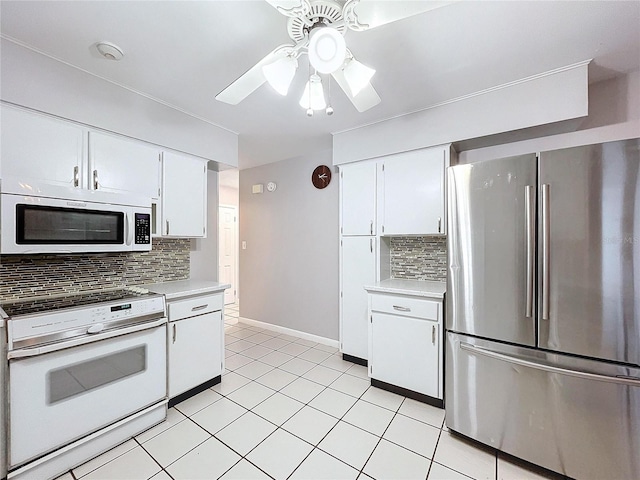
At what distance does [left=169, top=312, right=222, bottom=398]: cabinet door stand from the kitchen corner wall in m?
1.39

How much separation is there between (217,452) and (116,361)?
2.81 feet

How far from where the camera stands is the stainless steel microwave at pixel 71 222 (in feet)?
4.98

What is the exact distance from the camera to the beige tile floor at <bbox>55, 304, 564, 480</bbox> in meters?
1.56

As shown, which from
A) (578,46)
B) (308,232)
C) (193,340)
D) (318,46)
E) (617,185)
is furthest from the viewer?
(308,232)

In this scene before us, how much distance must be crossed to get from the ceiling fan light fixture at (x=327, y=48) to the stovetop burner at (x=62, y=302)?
6.15 ft

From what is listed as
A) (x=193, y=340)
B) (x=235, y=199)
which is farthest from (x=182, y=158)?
(x=235, y=199)

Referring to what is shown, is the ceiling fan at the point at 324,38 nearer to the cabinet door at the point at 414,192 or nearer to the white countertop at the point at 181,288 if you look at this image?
the cabinet door at the point at 414,192

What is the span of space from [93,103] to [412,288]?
2.76m

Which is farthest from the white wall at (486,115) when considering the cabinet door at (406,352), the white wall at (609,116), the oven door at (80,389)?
the oven door at (80,389)

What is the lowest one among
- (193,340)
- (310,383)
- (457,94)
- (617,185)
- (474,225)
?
(310,383)

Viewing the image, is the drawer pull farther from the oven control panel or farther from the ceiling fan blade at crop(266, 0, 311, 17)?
the ceiling fan blade at crop(266, 0, 311, 17)

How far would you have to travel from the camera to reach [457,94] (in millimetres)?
2160

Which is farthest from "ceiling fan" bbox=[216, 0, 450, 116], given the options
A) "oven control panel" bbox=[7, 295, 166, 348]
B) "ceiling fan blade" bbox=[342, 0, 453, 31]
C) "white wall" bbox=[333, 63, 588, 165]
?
"oven control panel" bbox=[7, 295, 166, 348]

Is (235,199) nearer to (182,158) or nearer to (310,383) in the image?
(182,158)
